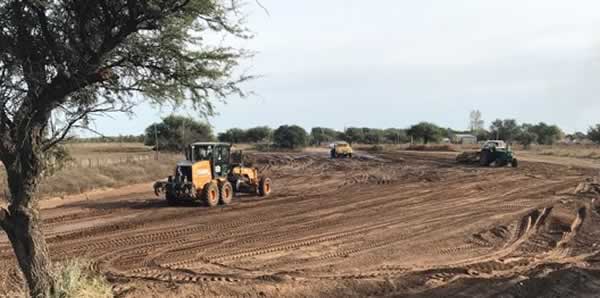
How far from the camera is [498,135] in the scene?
11706cm

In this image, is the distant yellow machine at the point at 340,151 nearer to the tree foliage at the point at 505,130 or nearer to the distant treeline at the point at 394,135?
the distant treeline at the point at 394,135

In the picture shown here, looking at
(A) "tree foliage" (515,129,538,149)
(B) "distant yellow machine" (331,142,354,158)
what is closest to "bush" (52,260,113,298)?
(B) "distant yellow machine" (331,142,354,158)

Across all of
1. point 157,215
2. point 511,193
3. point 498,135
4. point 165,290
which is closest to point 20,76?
point 165,290

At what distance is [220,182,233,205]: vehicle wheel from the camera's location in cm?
2364

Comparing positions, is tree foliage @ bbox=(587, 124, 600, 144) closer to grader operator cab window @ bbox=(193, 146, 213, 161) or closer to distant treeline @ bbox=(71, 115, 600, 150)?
distant treeline @ bbox=(71, 115, 600, 150)

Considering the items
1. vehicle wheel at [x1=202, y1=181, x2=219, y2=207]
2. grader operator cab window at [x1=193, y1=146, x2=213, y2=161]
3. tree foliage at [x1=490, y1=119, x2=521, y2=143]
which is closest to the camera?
vehicle wheel at [x1=202, y1=181, x2=219, y2=207]

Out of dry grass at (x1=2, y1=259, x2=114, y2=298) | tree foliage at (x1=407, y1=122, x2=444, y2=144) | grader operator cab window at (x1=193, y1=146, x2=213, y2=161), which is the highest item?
tree foliage at (x1=407, y1=122, x2=444, y2=144)

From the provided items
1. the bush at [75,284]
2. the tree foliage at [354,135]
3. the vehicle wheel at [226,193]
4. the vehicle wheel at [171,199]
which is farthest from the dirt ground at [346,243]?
the tree foliage at [354,135]

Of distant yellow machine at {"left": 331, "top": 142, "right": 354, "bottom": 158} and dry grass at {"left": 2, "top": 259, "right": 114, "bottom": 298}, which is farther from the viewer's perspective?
distant yellow machine at {"left": 331, "top": 142, "right": 354, "bottom": 158}

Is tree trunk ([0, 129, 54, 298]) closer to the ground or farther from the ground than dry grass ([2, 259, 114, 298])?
farther from the ground

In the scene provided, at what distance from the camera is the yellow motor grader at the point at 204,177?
22.4 m

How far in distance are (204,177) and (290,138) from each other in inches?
3132

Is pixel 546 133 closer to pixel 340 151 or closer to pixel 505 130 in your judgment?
pixel 505 130

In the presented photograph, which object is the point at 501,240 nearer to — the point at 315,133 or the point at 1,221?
the point at 1,221
